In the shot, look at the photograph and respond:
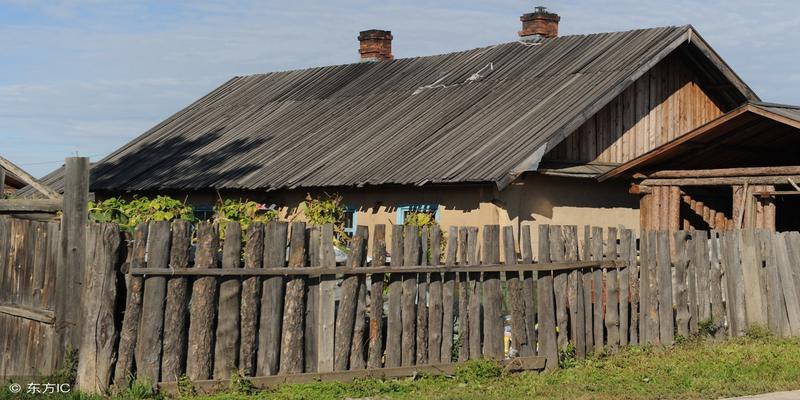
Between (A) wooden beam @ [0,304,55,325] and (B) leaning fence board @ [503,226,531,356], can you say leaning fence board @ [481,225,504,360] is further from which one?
(A) wooden beam @ [0,304,55,325]

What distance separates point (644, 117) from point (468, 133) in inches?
139

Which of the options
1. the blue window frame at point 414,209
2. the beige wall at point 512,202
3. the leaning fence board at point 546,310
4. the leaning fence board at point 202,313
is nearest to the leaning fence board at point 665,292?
the leaning fence board at point 546,310

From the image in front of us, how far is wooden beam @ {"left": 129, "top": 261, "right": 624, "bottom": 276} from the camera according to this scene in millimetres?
9443

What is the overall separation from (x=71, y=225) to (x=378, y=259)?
9.39ft

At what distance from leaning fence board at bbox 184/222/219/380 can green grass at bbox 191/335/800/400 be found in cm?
34

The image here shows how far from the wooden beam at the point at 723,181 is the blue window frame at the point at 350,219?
187 inches

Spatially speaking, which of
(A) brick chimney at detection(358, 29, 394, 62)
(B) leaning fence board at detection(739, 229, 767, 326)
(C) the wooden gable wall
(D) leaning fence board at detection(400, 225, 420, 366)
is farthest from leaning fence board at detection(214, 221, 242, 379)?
(A) brick chimney at detection(358, 29, 394, 62)

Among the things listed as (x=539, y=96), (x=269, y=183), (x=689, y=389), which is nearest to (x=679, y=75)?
(x=539, y=96)

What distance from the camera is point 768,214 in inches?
646

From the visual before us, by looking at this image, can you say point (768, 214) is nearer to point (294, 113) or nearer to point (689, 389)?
point (689, 389)

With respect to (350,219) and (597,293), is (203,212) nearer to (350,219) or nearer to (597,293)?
(350,219)

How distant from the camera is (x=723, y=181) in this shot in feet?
55.3

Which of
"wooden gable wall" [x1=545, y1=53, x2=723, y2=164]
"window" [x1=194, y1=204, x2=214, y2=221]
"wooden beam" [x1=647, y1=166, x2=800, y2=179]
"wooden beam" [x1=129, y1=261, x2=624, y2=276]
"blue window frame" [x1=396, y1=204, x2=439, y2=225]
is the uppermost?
"wooden gable wall" [x1=545, y1=53, x2=723, y2=164]

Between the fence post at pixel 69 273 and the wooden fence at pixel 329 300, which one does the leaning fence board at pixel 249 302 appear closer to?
the wooden fence at pixel 329 300
